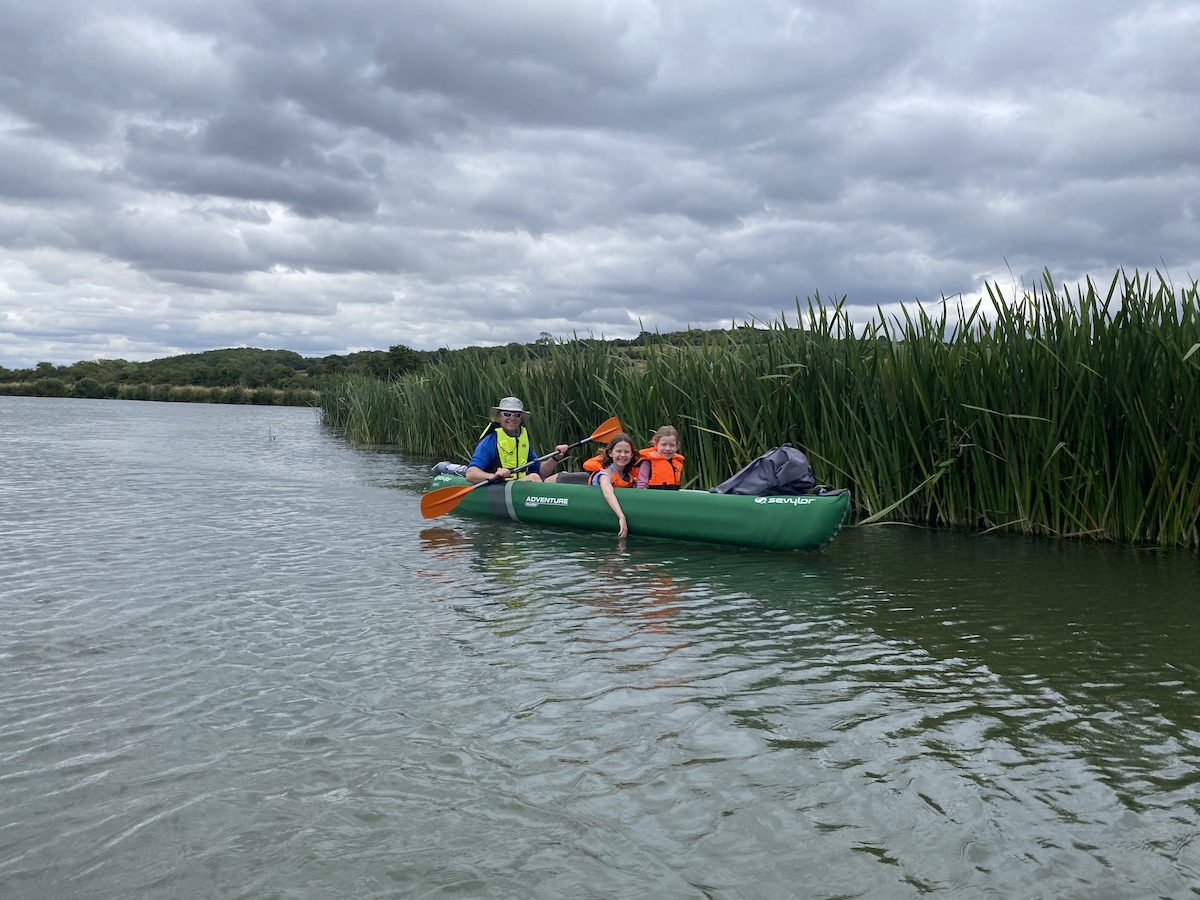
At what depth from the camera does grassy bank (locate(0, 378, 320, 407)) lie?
58406mm

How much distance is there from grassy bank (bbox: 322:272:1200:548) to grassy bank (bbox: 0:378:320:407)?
49229 mm

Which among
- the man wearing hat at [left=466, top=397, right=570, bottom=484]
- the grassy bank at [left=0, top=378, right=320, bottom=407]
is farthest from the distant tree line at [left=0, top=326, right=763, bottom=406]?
the man wearing hat at [left=466, top=397, right=570, bottom=484]

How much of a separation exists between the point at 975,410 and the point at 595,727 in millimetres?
6106

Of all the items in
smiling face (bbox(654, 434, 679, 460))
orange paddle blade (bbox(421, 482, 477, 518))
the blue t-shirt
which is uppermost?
smiling face (bbox(654, 434, 679, 460))

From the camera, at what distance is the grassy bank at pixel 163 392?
58.4 meters

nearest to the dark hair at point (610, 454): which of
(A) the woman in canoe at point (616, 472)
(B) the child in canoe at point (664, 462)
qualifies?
(A) the woman in canoe at point (616, 472)

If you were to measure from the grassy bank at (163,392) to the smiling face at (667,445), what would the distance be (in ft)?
165

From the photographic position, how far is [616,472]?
9000 mm

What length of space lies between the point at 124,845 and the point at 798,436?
25.4ft

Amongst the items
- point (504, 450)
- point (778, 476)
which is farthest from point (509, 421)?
point (778, 476)

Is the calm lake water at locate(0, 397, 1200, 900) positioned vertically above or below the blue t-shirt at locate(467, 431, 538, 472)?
below

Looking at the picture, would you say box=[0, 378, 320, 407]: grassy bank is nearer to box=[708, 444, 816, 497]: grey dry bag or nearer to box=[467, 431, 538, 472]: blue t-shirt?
box=[467, 431, 538, 472]: blue t-shirt

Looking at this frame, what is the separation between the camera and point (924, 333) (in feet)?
28.8

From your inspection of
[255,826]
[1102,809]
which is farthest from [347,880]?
[1102,809]
